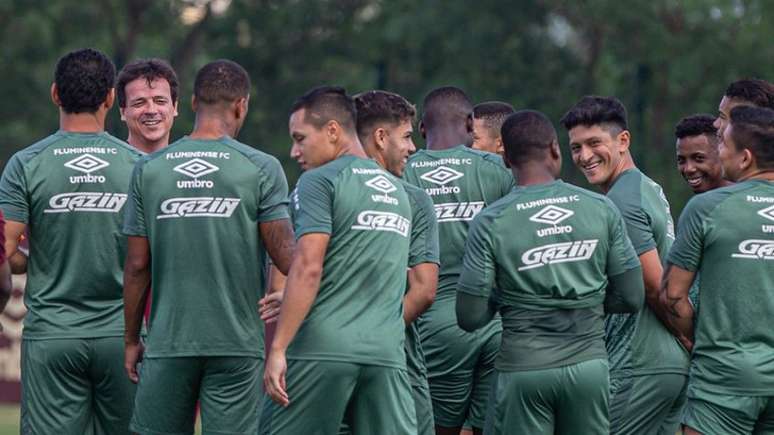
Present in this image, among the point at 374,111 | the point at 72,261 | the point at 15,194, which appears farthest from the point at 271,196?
the point at 15,194

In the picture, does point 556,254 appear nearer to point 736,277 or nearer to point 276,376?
point 736,277

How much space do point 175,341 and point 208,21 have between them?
3198cm

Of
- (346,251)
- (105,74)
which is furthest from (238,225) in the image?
(105,74)

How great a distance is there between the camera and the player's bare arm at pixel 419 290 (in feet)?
A: 27.6

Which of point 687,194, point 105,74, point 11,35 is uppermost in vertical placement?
point 105,74

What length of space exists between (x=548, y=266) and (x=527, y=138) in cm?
69

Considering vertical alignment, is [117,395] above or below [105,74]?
below

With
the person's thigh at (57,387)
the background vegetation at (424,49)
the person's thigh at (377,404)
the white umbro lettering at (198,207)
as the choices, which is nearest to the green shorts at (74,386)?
the person's thigh at (57,387)

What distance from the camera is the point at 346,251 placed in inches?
303

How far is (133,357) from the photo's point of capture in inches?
329

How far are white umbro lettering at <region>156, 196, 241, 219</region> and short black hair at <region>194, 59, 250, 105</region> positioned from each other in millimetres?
545

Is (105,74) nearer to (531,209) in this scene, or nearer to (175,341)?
(175,341)

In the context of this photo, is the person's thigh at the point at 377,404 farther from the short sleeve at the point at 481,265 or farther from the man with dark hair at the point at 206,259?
the man with dark hair at the point at 206,259

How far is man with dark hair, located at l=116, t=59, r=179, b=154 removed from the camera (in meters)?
9.51
